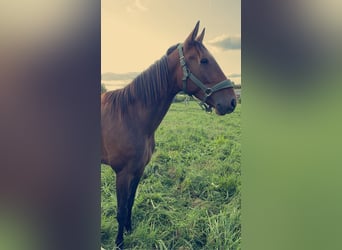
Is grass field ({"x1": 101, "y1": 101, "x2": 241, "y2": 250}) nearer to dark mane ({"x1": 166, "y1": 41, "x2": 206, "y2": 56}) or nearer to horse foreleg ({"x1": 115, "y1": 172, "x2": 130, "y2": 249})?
horse foreleg ({"x1": 115, "y1": 172, "x2": 130, "y2": 249})

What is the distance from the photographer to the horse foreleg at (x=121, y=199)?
1761 mm

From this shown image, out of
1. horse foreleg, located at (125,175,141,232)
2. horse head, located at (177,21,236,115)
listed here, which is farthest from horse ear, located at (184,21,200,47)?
horse foreleg, located at (125,175,141,232)

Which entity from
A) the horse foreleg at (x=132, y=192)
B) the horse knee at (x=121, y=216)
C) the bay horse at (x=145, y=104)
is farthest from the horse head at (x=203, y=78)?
the horse knee at (x=121, y=216)

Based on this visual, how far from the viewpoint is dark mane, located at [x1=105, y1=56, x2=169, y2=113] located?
176 centimetres

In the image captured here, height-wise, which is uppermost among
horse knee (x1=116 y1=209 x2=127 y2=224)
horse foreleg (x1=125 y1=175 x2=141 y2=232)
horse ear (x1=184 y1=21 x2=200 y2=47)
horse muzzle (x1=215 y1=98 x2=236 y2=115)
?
horse ear (x1=184 y1=21 x2=200 y2=47)

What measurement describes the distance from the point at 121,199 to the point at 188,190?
364 millimetres

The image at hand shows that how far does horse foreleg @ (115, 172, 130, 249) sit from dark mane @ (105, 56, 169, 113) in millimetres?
368

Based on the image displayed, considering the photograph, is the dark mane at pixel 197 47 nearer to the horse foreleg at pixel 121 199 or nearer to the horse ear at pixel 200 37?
the horse ear at pixel 200 37

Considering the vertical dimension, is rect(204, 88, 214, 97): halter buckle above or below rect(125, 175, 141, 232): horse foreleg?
above
